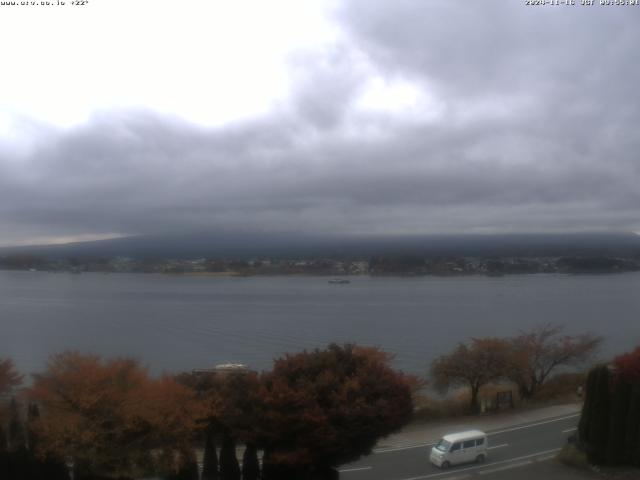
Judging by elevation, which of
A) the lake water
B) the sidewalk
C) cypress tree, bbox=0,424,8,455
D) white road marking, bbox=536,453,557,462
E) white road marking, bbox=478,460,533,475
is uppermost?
cypress tree, bbox=0,424,8,455

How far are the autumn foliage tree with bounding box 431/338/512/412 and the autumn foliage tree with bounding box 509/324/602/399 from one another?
0.42 m

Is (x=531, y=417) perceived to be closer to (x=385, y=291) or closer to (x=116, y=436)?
(x=116, y=436)

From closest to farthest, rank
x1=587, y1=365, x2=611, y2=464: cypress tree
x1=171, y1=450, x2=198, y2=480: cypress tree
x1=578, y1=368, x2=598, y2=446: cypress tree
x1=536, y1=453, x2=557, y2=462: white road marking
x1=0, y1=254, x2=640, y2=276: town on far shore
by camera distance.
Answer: x1=171, y1=450, x2=198, y2=480: cypress tree
x1=587, y1=365, x2=611, y2=464: cypress tree
x1=578, y1=368, x2=598, y2=446: cypress tree
x1=536, y1=453, x2=557, y2=462: white road marking
x1=0, y1=254, x2=640, y2=276: town on far shore

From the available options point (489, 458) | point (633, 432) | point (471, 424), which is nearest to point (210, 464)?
point (489, 458)

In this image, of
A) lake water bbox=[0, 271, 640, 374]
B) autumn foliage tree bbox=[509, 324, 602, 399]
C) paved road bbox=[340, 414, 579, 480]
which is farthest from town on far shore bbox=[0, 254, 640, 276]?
paved road bbox=[340, 414, 579, 480]

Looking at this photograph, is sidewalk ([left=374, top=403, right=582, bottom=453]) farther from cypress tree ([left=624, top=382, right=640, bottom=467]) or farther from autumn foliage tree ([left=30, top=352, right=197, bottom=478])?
autumn foliage tree ([left=30, top=352, right=197, bottom=478])

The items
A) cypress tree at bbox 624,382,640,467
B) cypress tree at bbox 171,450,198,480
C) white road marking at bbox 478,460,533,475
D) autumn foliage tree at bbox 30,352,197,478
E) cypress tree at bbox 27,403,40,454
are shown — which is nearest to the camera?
autumn foliage tree at bbox 30,352,197,478

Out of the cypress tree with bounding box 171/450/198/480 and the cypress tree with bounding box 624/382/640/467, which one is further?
the cypress tree with bounding box 624/382/640/467

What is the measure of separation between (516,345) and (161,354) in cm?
1217

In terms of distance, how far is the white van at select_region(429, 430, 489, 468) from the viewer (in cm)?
774

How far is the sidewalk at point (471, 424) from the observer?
31.2ft

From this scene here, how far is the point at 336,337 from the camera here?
25.0 meters

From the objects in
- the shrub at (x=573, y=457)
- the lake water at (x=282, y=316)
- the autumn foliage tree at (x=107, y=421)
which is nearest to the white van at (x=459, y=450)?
the shrub at (x=573, y=457)

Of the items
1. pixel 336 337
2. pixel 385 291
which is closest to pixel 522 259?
pixel 385 291
